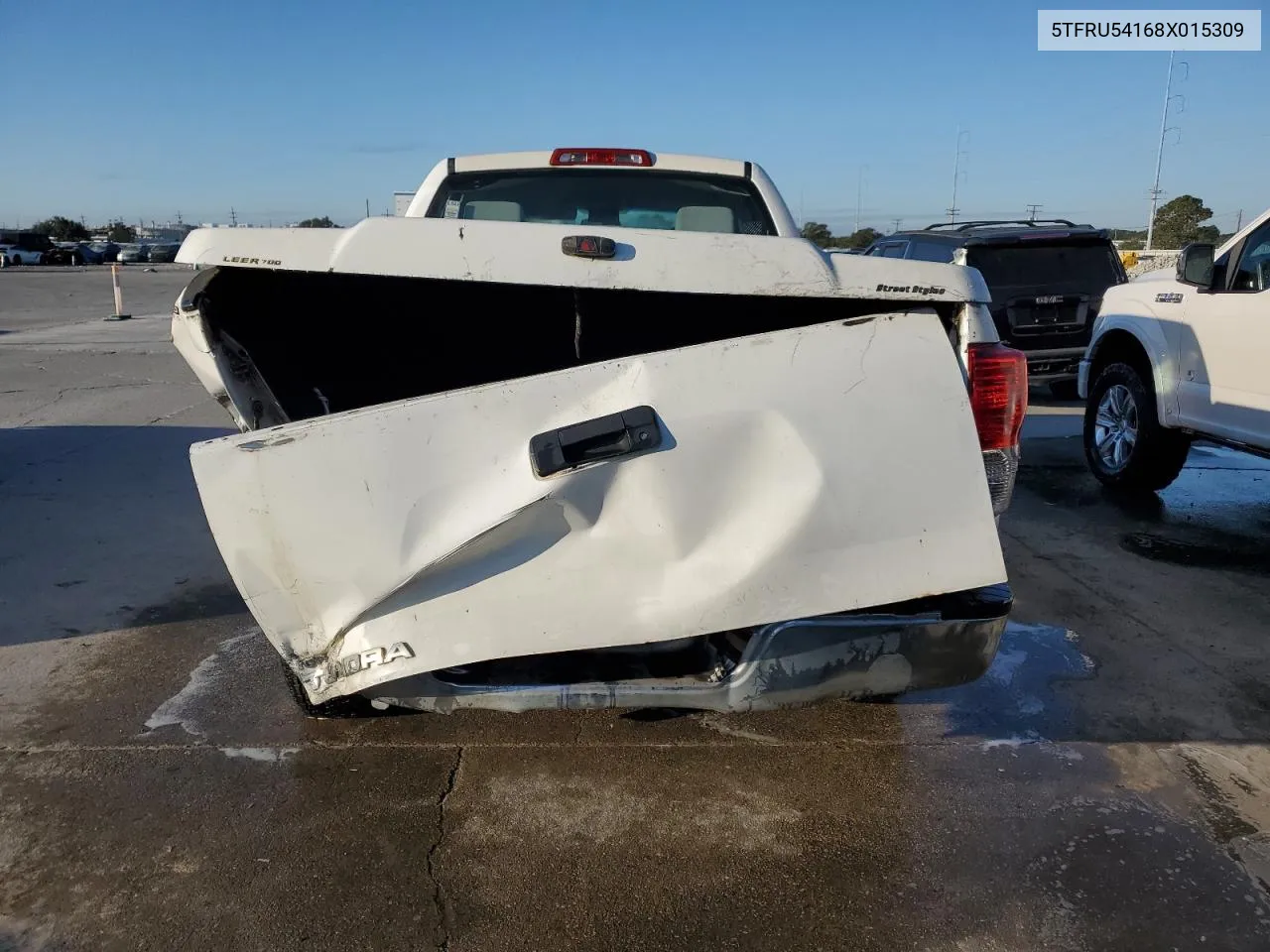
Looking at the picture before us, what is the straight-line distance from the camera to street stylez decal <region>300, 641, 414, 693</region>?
8.47 feet

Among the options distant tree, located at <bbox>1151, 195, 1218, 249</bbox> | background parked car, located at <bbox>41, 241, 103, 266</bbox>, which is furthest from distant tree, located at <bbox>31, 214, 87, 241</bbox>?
distant tree, located at <bbox>1151, 195, 1218, 249</bbox>

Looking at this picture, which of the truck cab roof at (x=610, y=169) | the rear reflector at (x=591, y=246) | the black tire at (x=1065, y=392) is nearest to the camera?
the rear reflector at (x=591, y=246)

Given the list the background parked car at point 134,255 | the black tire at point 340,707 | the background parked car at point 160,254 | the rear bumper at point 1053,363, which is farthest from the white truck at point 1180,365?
the background parked car at point 134,255

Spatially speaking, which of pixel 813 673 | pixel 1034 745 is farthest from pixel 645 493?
pixel 1034 745

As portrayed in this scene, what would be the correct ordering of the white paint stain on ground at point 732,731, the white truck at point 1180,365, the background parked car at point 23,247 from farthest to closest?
the background parked car at point 23,247 < the white truck at point 1180,365 < the white paint stain on ground at point 732,731

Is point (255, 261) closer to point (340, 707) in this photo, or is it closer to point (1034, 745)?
point (340, 707)

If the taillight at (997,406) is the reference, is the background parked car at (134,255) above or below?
below

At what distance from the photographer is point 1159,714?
3.80 meters

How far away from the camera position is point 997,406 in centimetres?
274

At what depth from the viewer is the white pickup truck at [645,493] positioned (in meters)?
2.41

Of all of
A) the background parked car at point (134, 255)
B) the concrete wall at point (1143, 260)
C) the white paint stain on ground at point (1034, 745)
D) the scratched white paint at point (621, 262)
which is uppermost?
the scratched white paint at point (621, 262)

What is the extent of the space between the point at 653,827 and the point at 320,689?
44.2 inches

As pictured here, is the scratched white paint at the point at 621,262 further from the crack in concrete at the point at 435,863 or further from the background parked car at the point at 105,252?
the background parked car at the point at 105,252

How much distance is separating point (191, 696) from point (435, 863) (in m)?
1.61
